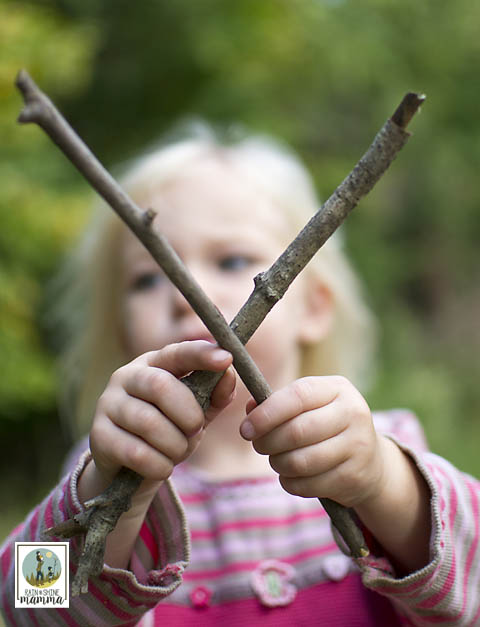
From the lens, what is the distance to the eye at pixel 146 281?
1.61m

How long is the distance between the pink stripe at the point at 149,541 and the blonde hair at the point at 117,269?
1.02 m

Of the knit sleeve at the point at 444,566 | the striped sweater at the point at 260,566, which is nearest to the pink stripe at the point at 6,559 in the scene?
the striped sweater at the point at 260,566

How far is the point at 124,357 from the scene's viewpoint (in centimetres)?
199

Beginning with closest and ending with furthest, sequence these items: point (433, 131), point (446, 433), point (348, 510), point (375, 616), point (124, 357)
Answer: point (348, 510) < point (375, 616) < point (124, 357) < point (446, 433) < point (433, 131)

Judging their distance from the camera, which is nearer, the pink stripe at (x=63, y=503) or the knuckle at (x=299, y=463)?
the knuckle at (x=299, y=463)

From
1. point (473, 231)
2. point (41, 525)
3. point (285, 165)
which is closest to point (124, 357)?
point (285, 165)

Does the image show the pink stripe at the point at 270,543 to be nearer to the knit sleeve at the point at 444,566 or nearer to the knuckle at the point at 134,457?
the knit sleeve at the point at 444,566

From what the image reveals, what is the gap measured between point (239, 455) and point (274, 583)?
1.15ft

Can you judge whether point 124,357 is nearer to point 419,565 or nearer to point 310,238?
point 419,565

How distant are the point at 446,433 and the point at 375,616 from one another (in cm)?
401

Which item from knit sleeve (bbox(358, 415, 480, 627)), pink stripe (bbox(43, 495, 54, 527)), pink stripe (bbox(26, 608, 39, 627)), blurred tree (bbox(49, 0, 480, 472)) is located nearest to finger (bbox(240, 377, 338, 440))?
knit sleeve (bbox(358, 415, 480, 627))

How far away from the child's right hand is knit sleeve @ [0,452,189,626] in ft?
0.50

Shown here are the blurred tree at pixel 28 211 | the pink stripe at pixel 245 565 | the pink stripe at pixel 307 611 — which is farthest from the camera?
the blurred tree at pixel 28 211

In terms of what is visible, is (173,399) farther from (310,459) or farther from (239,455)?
(239,455)
